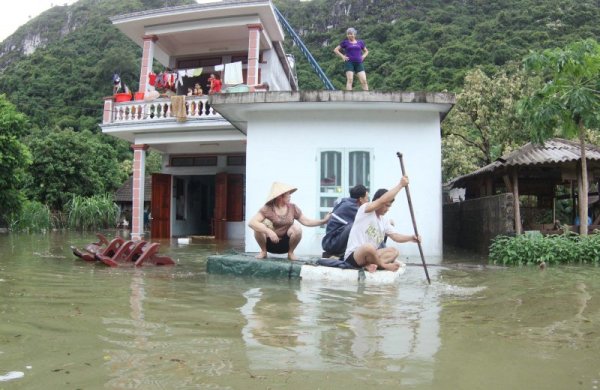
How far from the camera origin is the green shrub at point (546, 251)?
28.7ft

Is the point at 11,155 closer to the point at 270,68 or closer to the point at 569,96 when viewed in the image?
the point at 270,68

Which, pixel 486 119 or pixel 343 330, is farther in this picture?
pixel 486 119

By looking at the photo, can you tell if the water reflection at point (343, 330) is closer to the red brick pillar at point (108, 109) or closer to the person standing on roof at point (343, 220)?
the person standing on roof at point (343, 220)

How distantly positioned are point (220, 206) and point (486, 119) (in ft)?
31.9

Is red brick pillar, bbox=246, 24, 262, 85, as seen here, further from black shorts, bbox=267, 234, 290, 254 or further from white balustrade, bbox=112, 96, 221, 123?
black shorts, bbox=267, 234, 290, 254

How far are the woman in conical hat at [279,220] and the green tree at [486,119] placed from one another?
12.2 metres

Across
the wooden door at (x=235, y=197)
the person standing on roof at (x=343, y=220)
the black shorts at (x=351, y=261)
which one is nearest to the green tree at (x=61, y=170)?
the wooden door at (x=235, y=197)

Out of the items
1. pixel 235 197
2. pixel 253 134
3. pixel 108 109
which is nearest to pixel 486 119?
pixel 235 197

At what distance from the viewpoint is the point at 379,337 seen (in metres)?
3.24

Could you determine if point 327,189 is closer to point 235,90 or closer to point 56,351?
point 235,90

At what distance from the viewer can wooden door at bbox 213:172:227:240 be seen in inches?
587

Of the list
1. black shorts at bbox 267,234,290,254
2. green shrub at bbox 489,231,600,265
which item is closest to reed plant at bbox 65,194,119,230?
black shorts at bbox 267,234,290,254

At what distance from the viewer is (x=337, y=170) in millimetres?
9492

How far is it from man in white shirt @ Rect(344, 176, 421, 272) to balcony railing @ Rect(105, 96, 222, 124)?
8.51 meters
